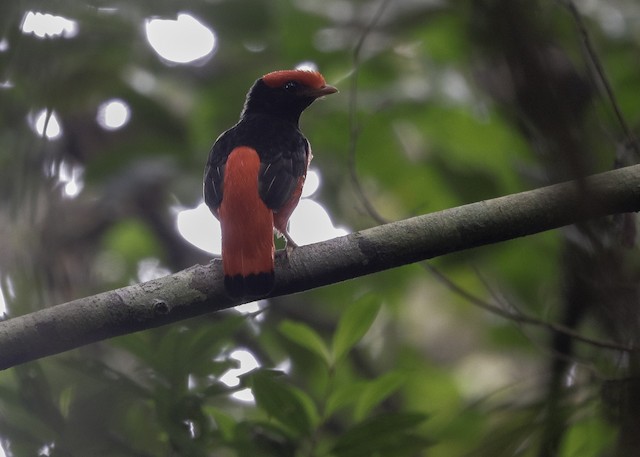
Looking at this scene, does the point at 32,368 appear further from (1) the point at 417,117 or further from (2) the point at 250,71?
(2) the point at 250,71

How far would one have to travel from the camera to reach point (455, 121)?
497 centimetres

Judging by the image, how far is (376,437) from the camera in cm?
281

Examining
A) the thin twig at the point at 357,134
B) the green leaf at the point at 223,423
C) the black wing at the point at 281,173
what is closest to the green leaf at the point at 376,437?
the green leaf at the point at 223,423

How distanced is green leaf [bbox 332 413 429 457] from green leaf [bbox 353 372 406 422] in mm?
236

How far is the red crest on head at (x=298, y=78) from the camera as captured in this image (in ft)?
15.1

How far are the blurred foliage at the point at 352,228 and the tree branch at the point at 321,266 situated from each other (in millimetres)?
108

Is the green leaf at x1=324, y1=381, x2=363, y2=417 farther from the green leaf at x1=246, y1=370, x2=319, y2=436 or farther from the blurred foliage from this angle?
the green leaf at x1=246, y1=370, x2=319, y2=436

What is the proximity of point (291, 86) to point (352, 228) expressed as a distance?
1.45 metres

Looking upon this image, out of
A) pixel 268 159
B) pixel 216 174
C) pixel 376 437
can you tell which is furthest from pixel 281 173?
pixel 376 437

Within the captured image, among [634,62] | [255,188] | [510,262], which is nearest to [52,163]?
[255,188]

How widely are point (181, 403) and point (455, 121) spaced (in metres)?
2.87

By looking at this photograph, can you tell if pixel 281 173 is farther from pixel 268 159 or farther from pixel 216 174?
pixel 216 174

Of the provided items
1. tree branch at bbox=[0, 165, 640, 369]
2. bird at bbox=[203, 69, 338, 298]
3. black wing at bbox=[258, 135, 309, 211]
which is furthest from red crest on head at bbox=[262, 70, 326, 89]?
tree branch at bbox=[0, 165, 640, 369]

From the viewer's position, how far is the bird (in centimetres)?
312
